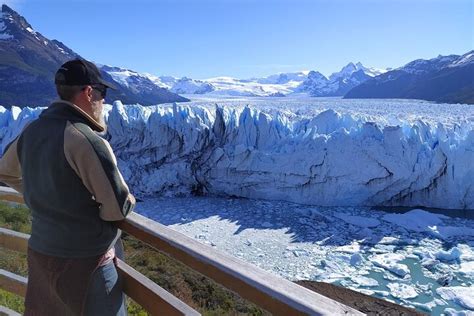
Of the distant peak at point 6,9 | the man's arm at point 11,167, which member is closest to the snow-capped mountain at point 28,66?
the distant peak at point 6,9

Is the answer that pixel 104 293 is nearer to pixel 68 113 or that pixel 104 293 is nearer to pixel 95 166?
pixel 95 166

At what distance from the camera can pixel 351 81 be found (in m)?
138

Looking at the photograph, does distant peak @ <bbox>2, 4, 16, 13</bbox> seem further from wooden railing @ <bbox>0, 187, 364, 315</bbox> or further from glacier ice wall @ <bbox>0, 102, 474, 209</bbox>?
wooden railing @ <bbox>0, 187, 364, 315</bbox>

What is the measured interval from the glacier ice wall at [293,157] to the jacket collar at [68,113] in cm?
1216

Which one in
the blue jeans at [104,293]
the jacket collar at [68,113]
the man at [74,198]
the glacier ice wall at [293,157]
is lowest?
the glacier ice wall at [293,157]

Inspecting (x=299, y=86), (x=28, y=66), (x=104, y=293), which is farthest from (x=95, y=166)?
(x=299, y=86)

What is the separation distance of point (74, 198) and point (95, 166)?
0.47 ft

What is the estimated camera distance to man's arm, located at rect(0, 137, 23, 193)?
1.45 meters

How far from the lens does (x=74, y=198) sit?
48.2 inches

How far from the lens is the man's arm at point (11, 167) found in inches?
57.0

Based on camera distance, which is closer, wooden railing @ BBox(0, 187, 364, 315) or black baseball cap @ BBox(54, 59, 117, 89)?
wooden railing @ BBox(0, 187, 364, 315)

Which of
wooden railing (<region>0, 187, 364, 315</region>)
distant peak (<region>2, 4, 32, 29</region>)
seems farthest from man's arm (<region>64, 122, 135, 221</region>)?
distant peak (<region>2, 4, 32, 29</region>)

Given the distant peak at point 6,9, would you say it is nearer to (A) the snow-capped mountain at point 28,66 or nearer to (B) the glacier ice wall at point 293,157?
(A) the snow-capped mountain at point 28,66

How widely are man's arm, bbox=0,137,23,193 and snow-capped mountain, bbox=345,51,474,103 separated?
55059mm
